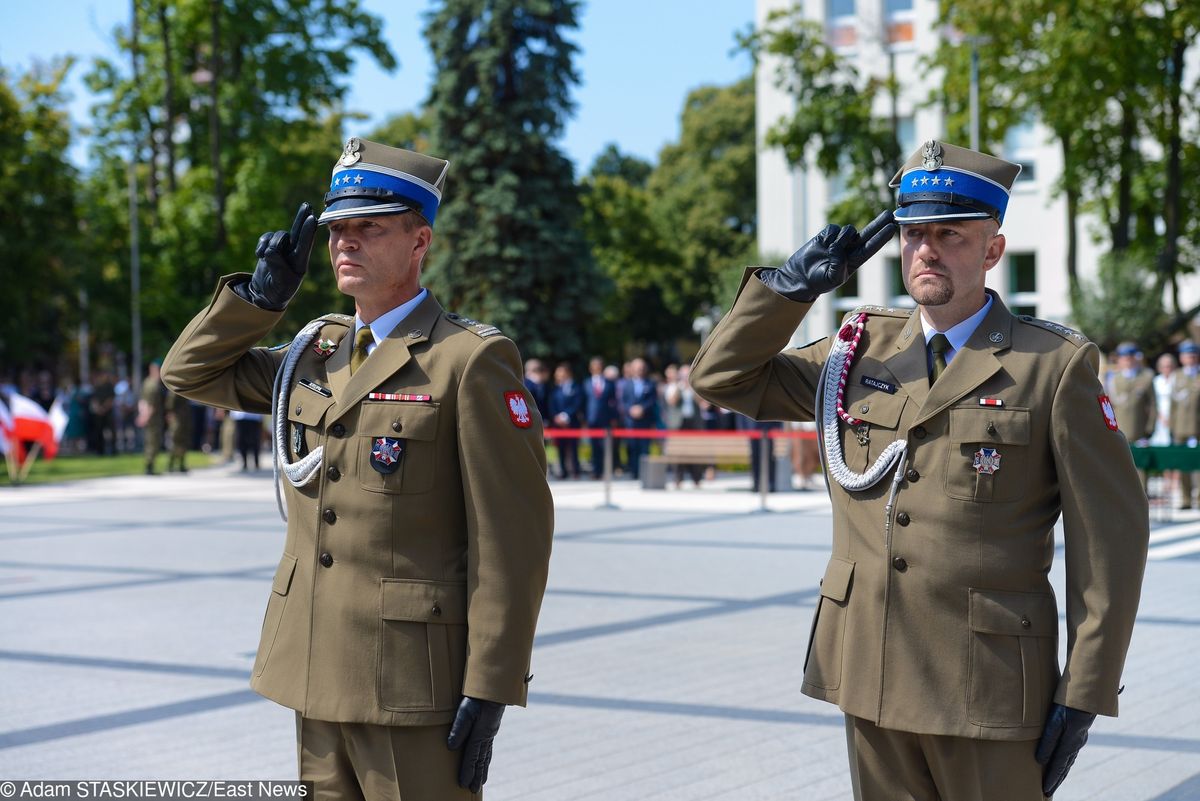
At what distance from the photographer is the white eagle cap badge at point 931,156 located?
3469 millimetres

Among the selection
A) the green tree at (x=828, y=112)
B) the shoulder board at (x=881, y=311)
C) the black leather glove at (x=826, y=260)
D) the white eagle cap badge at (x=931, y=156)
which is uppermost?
the green tree at (x=828, y=112)

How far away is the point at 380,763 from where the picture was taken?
11.0 ft

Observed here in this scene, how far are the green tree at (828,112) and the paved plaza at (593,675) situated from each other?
20.0 meters

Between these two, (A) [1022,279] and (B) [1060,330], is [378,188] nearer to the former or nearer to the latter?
(B) [1060,330]

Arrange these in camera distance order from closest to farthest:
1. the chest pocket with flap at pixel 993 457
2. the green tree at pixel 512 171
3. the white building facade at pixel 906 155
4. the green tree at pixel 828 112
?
the chest pocket with flap at pixel 993 457 < the green tree at pixel 512 171 < the green tree at pixel 828 112 < the white building facade at pixel 906 155

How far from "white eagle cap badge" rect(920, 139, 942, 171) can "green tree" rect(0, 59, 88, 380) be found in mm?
37355

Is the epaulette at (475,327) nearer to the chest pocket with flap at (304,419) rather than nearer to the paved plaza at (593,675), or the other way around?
the chest pocket with flap at (304,419)

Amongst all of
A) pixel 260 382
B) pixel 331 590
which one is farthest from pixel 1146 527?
pixel 260 382

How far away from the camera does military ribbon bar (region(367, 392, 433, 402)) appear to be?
Result: 342 centimetres

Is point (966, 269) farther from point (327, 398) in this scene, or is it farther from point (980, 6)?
point (980, 6)

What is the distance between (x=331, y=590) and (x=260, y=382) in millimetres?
691

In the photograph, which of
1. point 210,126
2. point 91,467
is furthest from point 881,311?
point 210,126

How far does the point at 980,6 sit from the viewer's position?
2758 cm

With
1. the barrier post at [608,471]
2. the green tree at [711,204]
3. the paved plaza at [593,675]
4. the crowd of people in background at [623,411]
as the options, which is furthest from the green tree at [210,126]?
the green tree at [711,204]
